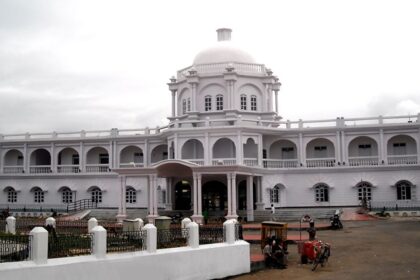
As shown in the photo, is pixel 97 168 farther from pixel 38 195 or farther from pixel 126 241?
pixel 126 241

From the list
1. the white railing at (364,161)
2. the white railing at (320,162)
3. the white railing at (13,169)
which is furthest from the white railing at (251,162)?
the white railing at (13,169)

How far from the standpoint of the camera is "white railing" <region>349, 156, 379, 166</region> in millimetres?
41125

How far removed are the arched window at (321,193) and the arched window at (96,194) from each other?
17154mm

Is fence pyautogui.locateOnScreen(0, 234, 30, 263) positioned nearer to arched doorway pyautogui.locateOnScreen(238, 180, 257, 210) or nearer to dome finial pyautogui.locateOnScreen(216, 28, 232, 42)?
arched doorway pyautogui.locateOnScreen(238, 180, 257, 210)

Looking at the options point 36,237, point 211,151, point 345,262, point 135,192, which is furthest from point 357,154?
point 36,237

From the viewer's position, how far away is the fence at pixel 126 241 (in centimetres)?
1571

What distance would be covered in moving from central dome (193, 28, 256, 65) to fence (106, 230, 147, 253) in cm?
2930

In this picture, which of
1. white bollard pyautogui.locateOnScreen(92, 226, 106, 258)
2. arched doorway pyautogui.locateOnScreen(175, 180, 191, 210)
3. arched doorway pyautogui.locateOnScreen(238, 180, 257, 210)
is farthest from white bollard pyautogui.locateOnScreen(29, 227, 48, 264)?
arched doorway pyautogui.locateOnScreen(175, 180, 191, 210)

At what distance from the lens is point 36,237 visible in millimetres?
13609

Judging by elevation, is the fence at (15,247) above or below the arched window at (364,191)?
below

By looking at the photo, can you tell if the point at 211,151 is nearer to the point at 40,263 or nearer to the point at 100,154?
the point at 100,154

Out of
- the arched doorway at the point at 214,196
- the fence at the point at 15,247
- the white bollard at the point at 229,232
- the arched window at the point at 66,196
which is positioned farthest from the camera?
the arched window at the point at 66,196

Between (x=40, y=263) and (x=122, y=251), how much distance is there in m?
2.66

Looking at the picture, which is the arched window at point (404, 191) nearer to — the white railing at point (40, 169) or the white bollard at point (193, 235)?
the white bollard at point (193, 235)
